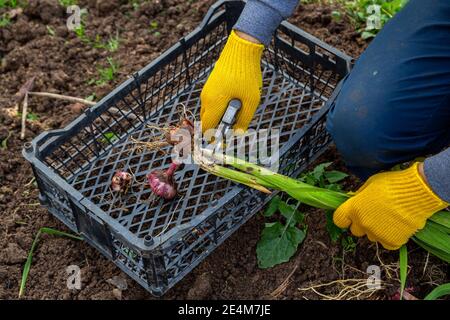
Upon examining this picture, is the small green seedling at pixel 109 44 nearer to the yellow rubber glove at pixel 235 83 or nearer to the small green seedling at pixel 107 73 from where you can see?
the small green seedling at pixel 107 73

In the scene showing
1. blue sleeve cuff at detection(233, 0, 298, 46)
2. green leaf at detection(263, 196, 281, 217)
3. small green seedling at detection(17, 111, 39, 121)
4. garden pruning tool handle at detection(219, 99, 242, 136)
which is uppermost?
blue sleeve cuff at detection(233, 0, 298, 46)

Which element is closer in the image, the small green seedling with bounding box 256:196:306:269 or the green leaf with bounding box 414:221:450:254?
the green leaf with bounding box 414:221:450:254

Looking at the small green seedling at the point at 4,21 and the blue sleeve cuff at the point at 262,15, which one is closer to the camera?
the blue sleeve cuff at the point at 262,15

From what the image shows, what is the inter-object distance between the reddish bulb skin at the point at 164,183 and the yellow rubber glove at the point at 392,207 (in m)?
0.50

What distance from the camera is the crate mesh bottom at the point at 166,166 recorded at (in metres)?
2.29

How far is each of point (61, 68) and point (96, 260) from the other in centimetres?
81

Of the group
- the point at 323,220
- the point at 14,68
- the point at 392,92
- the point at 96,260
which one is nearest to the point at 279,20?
the point at 392,92

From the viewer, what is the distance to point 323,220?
2.32 meters

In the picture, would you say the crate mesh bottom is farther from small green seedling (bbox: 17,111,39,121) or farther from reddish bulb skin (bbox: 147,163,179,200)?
small green seedling (bbox: 17,111,39,121)


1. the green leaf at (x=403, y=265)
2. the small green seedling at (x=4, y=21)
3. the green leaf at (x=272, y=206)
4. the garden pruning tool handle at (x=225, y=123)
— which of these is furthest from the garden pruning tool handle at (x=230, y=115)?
the small green seedling at (x=4, y=21)

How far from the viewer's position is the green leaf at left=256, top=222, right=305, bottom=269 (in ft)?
7.36

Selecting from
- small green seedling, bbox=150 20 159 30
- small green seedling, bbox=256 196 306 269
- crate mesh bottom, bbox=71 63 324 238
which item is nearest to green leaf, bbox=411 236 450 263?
small green seedling, bbox=256 196 306 269

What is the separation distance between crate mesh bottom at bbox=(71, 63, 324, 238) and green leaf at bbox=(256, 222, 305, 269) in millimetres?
188

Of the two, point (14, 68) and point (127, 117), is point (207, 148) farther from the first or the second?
point (14, 68)
